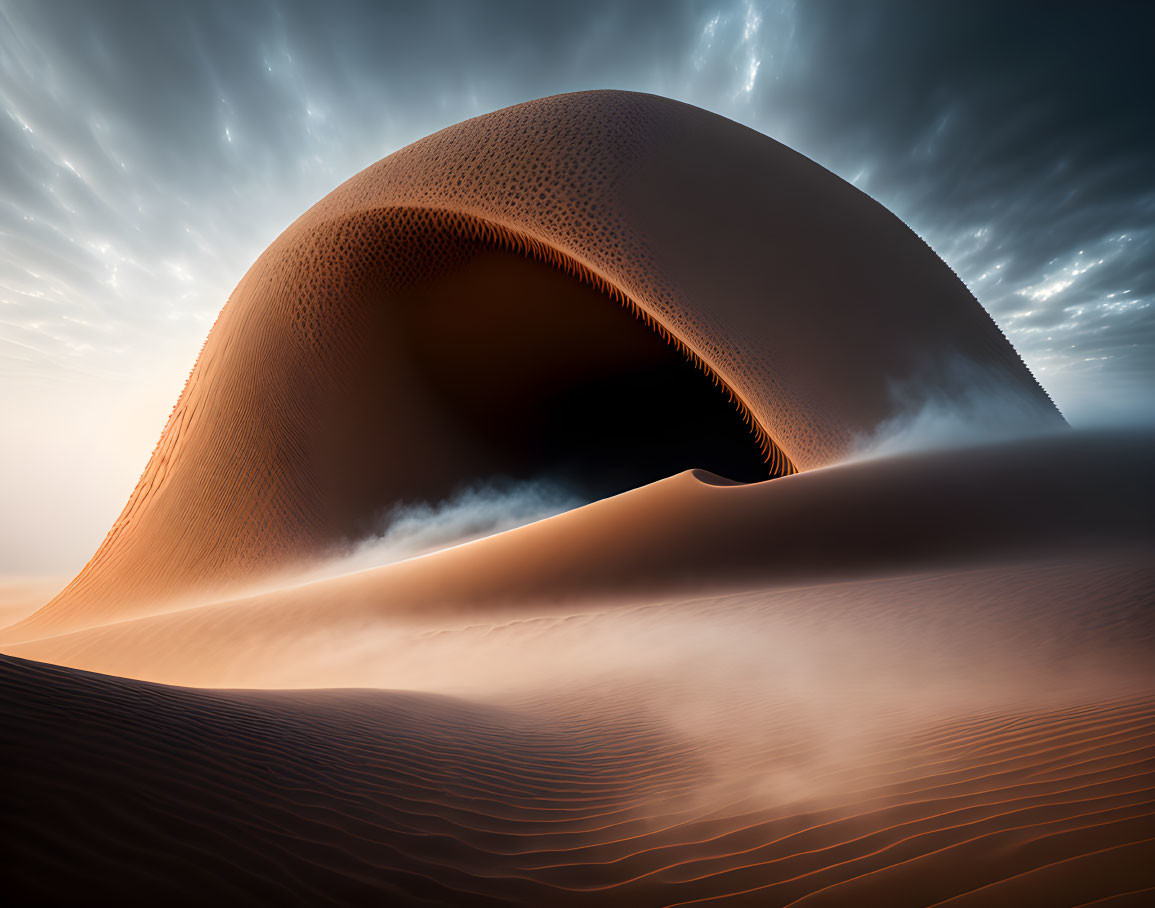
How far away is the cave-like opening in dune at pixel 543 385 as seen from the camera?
12.4 meters

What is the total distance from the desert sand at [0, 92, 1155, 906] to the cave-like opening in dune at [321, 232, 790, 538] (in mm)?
84

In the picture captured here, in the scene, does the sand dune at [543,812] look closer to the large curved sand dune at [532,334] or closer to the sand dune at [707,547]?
the sand dune at [707,547]

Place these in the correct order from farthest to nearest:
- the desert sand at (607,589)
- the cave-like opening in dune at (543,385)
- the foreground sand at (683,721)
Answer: the cave-like opening in dune at (543,385)
the desert sand at (607,589)
the foreground sand at (683,721)

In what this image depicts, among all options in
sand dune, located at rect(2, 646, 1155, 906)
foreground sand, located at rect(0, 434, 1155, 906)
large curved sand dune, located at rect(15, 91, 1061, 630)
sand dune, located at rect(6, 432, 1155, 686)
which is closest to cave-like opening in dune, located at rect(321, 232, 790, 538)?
large curved sand dune, located at rect(15, 91, 1061, 630)

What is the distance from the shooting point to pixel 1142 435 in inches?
237

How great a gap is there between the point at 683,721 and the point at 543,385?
437 inches

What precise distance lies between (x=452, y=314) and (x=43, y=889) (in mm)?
12169

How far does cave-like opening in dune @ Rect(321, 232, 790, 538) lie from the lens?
40.6 feet

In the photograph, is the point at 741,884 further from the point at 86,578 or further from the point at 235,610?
the point at 86,578

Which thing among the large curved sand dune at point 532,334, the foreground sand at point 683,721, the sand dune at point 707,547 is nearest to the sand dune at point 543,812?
the foreground sand at point 683,721

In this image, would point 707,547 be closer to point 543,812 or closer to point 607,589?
point 607,589

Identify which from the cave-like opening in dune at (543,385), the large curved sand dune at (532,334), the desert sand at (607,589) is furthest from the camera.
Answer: the cave-like opening in dune at (543,385)

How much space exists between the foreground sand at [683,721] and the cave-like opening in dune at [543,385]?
6.03 meters

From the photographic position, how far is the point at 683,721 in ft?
11.6
